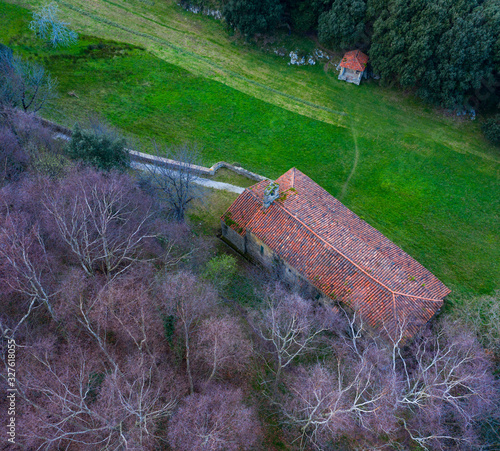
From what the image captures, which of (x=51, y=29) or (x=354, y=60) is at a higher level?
(x=354, y=60)

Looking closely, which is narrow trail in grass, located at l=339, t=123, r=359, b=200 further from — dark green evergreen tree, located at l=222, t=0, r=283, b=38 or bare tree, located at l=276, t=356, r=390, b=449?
bare tree, located at l=276, t=356, r=390, b=449

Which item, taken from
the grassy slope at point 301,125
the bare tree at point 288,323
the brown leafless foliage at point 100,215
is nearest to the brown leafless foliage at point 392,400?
the bare tree at point 288,323

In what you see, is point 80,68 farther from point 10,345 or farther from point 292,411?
point 292,411

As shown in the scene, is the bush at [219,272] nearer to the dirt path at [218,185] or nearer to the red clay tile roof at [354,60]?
the dirt path at [218,185]

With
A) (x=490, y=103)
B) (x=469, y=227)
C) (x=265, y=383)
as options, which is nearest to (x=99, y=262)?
(x=265, y=383)

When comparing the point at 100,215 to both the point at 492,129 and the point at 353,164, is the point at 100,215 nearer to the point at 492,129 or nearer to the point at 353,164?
the point at 353,164

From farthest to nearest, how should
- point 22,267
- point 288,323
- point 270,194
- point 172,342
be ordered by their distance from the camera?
point 270,194 < point 288,323 < point 172,342 < point 22,267

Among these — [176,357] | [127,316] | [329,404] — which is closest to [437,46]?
[329,404]
